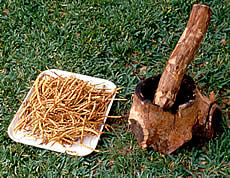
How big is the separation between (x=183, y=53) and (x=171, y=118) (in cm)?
50

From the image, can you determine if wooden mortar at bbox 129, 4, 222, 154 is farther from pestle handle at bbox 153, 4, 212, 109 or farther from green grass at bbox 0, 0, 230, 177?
green grass at bbox 0, 0, 230, 177

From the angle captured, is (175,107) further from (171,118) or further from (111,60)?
(111,60)

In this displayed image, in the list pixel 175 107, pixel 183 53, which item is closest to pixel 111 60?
pixel 175 107

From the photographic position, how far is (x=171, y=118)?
2.35 m

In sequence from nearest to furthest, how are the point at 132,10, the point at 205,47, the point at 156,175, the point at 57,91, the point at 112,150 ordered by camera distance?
the point at 156,175 < the point at 112,150 < the point at 57,91 < the point at 205,47 < the point at 132,10

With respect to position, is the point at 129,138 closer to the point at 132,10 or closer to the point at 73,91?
the point at 73,91

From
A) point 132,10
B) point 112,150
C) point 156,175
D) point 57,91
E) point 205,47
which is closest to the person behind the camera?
point 156,175

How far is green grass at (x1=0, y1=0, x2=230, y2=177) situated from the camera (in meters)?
2.61

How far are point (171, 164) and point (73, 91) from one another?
1057 mm

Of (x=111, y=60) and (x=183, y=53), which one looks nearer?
(x=183, y=53)

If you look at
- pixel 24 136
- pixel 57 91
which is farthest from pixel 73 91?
pixel 24 136

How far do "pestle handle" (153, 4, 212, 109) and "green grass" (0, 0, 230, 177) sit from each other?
0.59 m

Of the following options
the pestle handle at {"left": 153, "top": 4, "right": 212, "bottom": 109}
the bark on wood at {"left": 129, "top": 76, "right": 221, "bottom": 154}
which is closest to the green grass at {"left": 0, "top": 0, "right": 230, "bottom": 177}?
the bark on wood at {"left": 129, "top": 76, "right": 221, "bottom": 154}

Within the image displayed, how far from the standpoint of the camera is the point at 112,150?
8.91ft
